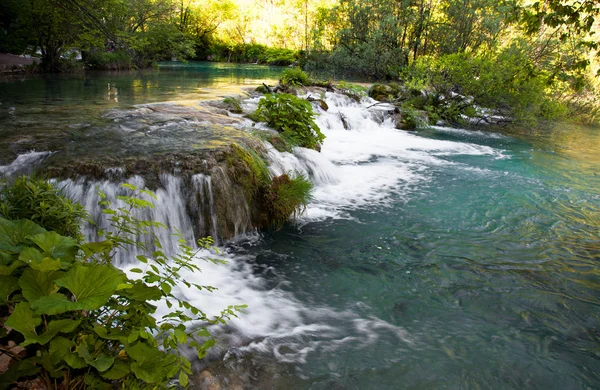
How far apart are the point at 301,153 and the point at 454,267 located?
4.22 meters

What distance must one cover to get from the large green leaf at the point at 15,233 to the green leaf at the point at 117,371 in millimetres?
810

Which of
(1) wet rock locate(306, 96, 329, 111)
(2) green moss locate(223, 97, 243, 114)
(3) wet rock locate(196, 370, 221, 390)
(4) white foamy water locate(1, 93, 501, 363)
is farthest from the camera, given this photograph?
(1) wet rock locate(306, 96, 329, 111)

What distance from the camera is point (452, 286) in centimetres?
488

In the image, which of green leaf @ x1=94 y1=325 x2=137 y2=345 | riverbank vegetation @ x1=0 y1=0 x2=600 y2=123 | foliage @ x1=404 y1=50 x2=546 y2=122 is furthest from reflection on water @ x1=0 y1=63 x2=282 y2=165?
foliage @ x1=404 y1=50 x2=546 y2=122

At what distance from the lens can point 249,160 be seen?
6.50 meters

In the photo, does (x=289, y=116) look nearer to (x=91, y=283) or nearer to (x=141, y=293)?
(x=141, y=293)

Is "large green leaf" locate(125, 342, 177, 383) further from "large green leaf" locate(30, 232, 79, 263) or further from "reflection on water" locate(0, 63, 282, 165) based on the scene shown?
"reflection on water" locate(0, 63, 282, 165)

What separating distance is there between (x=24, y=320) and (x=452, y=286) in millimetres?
4506

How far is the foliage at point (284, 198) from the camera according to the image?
6.33 metres

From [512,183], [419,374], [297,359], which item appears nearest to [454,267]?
[419,374]

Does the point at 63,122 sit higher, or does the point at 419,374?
the point at 63,122

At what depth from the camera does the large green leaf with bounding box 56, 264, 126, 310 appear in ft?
6.06

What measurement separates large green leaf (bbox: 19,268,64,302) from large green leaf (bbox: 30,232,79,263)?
0.20m

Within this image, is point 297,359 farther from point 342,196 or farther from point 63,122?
point 63,122
